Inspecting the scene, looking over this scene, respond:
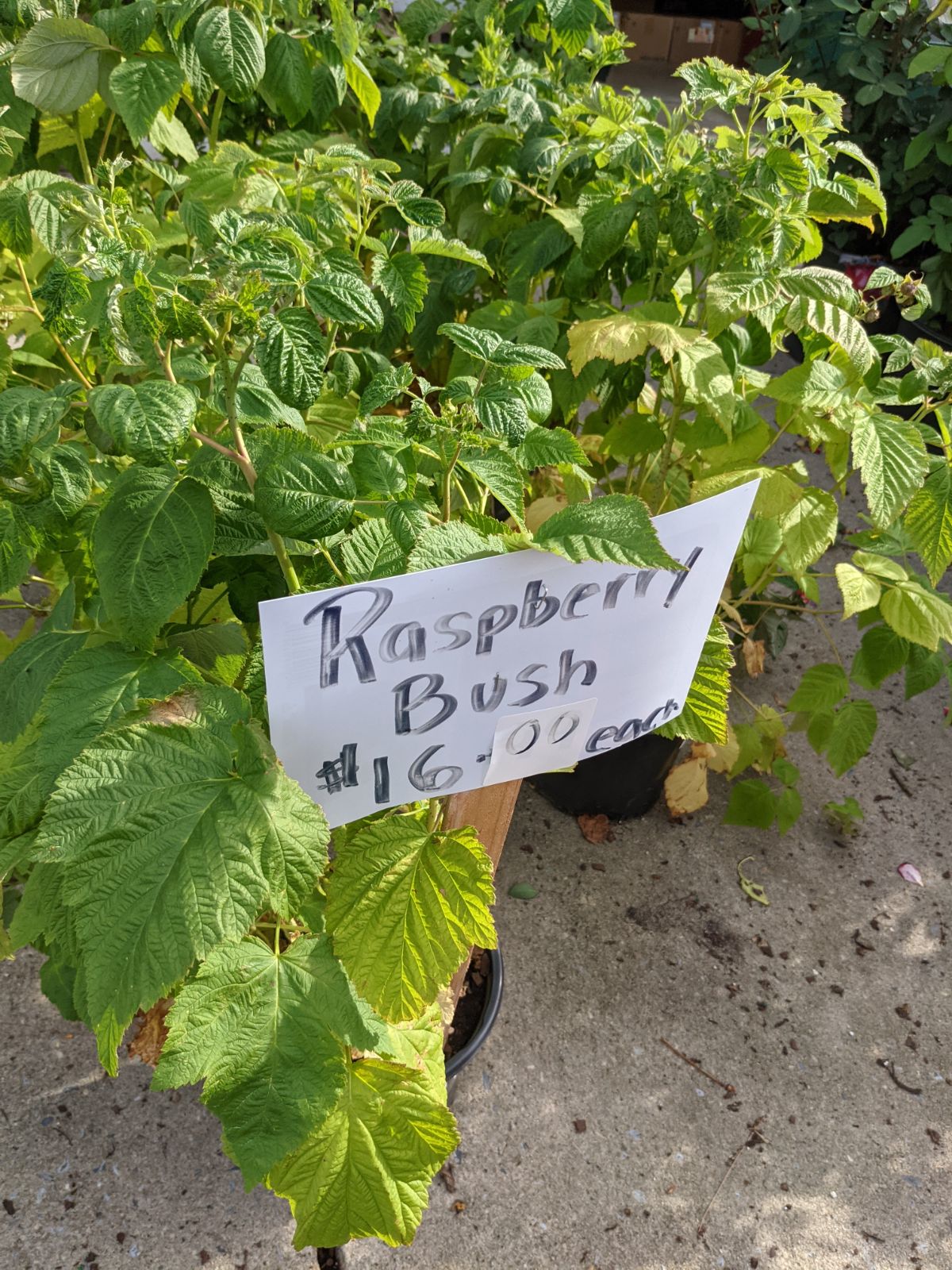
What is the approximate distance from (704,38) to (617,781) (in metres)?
7.23

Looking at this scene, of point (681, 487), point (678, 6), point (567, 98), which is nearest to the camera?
point (681, 487)

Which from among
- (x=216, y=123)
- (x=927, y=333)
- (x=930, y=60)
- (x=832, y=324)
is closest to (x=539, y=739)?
(x=832, y=324)

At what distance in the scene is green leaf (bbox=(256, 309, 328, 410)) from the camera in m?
0.73

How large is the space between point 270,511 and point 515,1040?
124 centimetres

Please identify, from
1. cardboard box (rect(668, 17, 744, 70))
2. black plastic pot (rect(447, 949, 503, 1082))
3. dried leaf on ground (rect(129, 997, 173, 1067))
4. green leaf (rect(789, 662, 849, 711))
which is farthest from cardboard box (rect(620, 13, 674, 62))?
dried leaf on ground (rect(129, 997, 173, 1067))

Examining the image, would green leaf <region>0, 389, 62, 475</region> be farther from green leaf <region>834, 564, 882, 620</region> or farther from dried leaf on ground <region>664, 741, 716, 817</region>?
dried leaf on ground <region>664, 741, 716, 817</region>

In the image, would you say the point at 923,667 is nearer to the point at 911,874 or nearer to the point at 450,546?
the point at 911,874

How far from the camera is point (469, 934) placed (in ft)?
3.11

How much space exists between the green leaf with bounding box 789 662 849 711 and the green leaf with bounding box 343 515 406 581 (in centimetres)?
120

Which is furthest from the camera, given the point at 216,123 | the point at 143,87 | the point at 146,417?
the point at 216,123

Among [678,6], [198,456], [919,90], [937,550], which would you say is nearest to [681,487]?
[937,550]

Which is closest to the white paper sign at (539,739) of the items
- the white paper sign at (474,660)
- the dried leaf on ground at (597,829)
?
the white paper sign at (474,660)

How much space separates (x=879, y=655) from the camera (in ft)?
5.52

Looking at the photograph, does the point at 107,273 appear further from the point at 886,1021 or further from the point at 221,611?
the point at 886,1021
